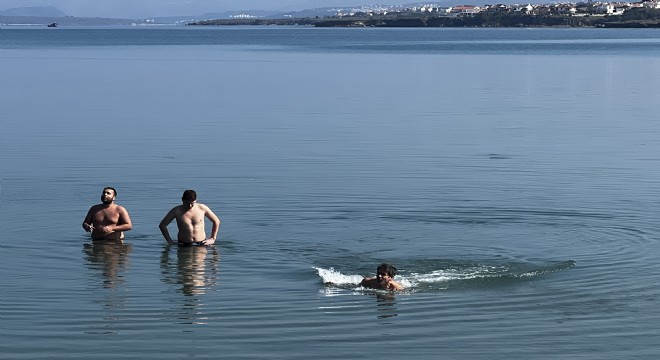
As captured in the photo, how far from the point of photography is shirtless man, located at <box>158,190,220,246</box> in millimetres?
18719

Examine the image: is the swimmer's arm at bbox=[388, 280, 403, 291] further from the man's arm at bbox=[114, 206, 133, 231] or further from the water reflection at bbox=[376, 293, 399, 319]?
the man's arm at bbox=[114, 206, 133, 231]

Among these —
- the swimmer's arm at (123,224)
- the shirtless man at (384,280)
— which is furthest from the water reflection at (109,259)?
Result: the shirtless man at (384,280)

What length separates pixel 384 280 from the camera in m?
15.7

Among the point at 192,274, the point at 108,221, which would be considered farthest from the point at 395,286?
the point at 108,221

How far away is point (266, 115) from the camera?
40250 millimetres

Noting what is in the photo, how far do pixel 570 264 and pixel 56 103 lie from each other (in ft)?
99.4

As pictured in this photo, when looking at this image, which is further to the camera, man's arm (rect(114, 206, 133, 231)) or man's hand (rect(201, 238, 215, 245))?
man's arm (rect(114, 206, 133, 231))

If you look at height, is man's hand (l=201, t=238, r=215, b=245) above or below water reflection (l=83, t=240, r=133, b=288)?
above

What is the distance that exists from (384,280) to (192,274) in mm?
3053

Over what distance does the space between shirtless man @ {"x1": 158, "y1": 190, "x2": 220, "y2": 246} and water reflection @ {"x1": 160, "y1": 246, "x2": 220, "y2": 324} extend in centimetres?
12

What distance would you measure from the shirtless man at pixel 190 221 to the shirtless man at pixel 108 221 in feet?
2.22

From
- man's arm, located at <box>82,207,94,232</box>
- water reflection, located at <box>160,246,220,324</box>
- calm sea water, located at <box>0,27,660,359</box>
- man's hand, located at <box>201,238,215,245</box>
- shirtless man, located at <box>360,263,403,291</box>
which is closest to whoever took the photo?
calm sea water, located at <box>0,27,660,359</box>

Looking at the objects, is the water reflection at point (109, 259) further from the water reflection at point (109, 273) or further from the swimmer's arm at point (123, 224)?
the swimmer's arm at point (123, 224)

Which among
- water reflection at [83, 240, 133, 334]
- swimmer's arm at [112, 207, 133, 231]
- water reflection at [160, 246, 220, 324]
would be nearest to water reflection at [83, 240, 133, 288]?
water reflection at [83, 240, 133, 334]
